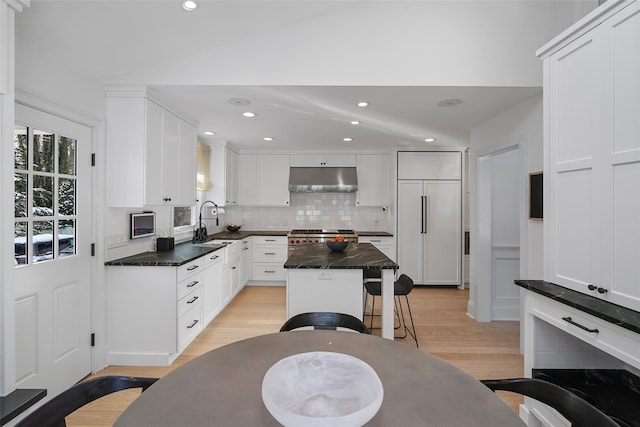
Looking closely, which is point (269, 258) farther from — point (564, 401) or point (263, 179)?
point (564, 401)

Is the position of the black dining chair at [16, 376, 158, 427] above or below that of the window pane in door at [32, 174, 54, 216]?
below

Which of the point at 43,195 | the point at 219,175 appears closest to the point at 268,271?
the point at 219,175

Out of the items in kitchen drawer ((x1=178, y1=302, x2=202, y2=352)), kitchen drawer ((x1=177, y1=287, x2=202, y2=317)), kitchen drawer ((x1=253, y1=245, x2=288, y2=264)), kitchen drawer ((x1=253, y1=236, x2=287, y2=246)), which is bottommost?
kitchen drawer ((x1=178, y1=302, x2=202, y2=352))

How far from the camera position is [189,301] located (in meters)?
2.95

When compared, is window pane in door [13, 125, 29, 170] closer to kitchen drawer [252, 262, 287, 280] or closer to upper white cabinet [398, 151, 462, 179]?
kitchen drawer [252, 262, 287, 280]

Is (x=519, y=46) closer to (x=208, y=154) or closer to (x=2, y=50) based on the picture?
(x=2, y=50)

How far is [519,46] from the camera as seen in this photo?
8.71 feet

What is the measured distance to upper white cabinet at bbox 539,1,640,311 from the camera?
1.44m

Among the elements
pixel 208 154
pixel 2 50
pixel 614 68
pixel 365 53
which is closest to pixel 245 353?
pixel 2 50

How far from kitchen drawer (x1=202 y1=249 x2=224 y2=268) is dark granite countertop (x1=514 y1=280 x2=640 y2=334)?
9.58 feet

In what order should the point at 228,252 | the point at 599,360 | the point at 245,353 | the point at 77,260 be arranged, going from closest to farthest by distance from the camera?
the point at 245,353
the point at 599,360
the point at 77,260
the point at 228,252

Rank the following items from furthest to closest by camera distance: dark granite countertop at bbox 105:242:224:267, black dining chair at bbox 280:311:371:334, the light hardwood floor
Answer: dark granite countertop at bbox 105:242:224:267
the light hardwood floor
black dining chair at bbox 280:311:371:334

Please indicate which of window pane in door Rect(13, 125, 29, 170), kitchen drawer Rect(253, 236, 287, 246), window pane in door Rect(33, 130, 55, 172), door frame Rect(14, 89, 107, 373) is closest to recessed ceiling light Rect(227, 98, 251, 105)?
door frame Rect(14, 89, 107, 373)

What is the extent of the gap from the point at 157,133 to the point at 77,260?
49.9 inches
